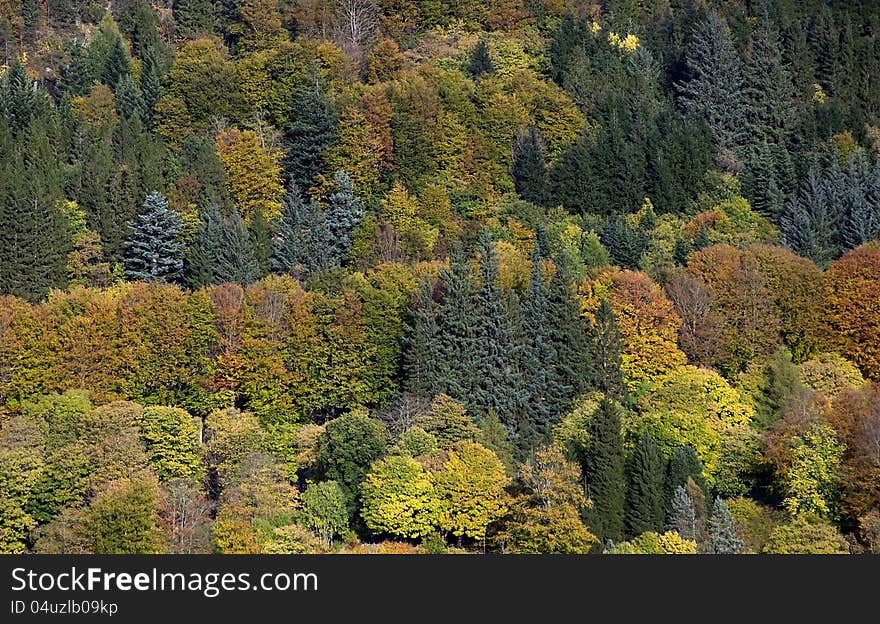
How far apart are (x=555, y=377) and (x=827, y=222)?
34.8 m

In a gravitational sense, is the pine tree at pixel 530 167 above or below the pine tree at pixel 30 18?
below

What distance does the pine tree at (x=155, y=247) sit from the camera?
10956 centimetres

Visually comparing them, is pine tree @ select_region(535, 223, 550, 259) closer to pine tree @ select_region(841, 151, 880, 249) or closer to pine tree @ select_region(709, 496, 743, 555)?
pine tree @ select_region(841, 151, 880, 249)

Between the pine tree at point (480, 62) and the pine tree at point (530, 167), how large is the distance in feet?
33.7

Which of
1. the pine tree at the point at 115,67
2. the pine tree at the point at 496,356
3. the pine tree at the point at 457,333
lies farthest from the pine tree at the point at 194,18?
the pine tree at the point at 496,356

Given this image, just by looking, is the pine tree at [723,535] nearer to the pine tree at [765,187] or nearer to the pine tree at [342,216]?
the pine tree at [342,216]

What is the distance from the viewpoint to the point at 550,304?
9962 centimetres

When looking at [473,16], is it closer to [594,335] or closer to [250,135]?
[250,135]

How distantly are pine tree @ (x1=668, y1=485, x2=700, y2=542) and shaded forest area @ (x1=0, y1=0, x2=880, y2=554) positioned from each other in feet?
0.52

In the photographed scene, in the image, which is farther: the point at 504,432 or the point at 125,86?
the point at 125,86

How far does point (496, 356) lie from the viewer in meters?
96.4

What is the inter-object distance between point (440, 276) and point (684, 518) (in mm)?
28530

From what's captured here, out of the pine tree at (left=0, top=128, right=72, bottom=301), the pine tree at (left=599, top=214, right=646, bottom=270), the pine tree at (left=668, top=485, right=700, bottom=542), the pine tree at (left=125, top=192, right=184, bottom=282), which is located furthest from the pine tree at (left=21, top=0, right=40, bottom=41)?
the pine tree at (left=668, top=485, right=700, bottom=542)

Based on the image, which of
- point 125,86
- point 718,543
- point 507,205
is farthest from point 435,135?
point 718,543
